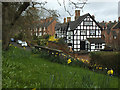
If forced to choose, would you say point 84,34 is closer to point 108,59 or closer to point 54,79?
point 108,59

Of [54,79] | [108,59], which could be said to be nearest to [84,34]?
[108,59]

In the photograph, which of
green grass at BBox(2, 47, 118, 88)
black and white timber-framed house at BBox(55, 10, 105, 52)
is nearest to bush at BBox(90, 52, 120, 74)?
green grass at BBox(2, 47, 118, 88)

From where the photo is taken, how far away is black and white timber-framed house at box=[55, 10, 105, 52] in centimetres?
2877

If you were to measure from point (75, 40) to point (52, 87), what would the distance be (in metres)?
27.0

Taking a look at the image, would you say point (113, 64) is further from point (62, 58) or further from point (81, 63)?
point (62, 58)

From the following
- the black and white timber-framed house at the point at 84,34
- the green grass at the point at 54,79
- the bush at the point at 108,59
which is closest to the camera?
the green grass at the point at 54,79

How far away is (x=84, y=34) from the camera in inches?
1155

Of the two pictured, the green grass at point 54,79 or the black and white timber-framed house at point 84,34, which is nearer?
the green grass at point 54,79

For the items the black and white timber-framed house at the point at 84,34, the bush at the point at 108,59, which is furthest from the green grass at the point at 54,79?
the black and white timber-framed house at the point at 84,34

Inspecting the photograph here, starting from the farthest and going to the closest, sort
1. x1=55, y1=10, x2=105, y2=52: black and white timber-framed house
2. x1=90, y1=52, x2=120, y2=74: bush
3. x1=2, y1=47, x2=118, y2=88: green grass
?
x1=55, y1=10, x2=105, y2=52: black and white timber-framed house → x1=90, y1=52, x2=120, y2=74: bush → x1=2, y1=47, x2=118, y2=88: green grass

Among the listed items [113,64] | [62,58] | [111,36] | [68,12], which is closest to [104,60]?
[113,64]

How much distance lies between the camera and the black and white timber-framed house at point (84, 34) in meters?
28.8

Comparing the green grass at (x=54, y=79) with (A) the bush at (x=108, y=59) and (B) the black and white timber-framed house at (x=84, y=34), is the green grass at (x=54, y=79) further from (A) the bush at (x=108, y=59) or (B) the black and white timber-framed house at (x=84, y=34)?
(B) the black and white timber-framed house at (x=84, y=34)

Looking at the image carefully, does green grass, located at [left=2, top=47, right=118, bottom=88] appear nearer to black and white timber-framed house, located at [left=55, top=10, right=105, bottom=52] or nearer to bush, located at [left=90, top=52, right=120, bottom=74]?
bush, located at [left=90, top=52, right=120, bottom=74]
